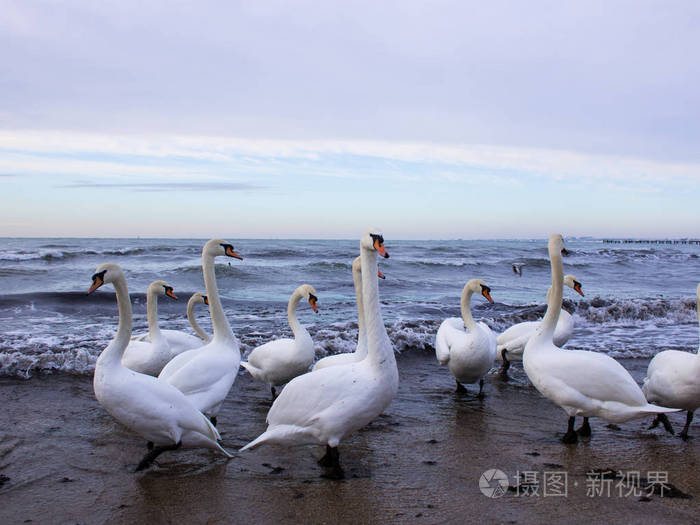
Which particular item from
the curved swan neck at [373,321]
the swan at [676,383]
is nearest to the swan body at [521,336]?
the swan at [676,383]

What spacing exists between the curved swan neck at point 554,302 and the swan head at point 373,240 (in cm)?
228

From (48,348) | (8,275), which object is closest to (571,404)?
(48,348)

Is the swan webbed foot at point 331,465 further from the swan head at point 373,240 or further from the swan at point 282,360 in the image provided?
the swan at point 282,360

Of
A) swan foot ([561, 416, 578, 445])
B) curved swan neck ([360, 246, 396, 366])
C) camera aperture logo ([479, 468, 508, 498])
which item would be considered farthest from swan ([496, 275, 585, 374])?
curved swan neck ([360, 246, 396, 366])

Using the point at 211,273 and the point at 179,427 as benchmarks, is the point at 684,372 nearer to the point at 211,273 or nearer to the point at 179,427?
the point at 179,427

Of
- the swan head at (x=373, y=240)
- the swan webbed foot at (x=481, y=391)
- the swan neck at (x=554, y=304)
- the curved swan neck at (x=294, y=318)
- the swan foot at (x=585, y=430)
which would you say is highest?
the swan head at (x=373, y=240)

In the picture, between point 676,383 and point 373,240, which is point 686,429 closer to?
point 676,383

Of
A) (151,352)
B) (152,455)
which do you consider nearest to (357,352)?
(152,455)

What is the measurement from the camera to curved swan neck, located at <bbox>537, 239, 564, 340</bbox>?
5746 millimetres

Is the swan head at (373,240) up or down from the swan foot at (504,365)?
up

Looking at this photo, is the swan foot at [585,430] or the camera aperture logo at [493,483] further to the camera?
the swan foot at [585,430]

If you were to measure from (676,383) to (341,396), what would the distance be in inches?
130

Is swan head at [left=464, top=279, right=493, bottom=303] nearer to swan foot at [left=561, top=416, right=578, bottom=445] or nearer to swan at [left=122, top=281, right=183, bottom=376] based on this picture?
swan foot at [left=561, top=416, right=578, bottom=445]

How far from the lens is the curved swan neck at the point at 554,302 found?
18.9 ft
